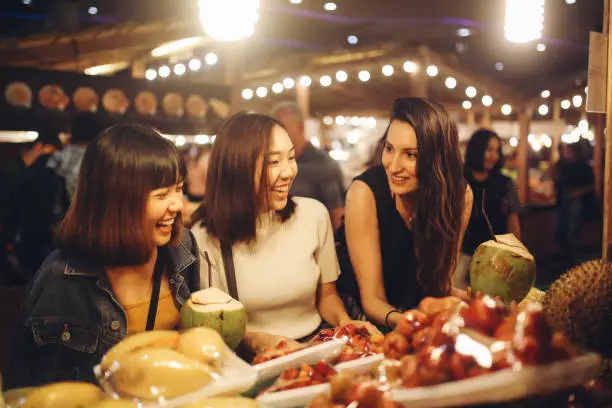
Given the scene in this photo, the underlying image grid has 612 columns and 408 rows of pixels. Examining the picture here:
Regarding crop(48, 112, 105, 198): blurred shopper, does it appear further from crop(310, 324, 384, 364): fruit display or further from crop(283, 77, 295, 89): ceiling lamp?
crop(283, 77, 295, 89): ceiling lamp

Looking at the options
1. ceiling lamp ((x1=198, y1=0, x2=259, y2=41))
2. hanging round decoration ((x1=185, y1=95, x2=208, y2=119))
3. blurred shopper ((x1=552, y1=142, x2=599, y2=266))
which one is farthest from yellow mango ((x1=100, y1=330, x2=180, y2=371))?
blurred shopper ((x1=552, y1=142, x2=599, y2=266))

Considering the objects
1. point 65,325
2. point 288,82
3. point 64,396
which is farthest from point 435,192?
point 288,82

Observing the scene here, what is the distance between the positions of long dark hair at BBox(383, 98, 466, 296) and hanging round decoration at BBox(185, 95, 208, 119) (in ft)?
16.0

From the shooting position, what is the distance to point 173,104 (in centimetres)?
698

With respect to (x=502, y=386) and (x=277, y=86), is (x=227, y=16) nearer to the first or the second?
(x=502, y=386)

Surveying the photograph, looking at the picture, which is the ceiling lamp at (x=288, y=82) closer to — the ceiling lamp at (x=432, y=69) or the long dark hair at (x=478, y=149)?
the ceiling lamp at (x=432, y=69)

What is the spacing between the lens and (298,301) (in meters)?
2.53

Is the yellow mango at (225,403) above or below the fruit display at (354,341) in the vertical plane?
above

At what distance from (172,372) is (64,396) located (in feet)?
0.94

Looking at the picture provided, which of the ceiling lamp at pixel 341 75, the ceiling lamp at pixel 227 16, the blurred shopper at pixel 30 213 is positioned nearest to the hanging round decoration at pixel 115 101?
the blurred shopper at pixel 30 213

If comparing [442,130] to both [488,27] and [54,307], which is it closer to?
[54,307]

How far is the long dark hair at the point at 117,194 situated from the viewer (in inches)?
76.5

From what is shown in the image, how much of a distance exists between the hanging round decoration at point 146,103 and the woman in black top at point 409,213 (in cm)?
469

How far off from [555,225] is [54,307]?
10.7 metres
